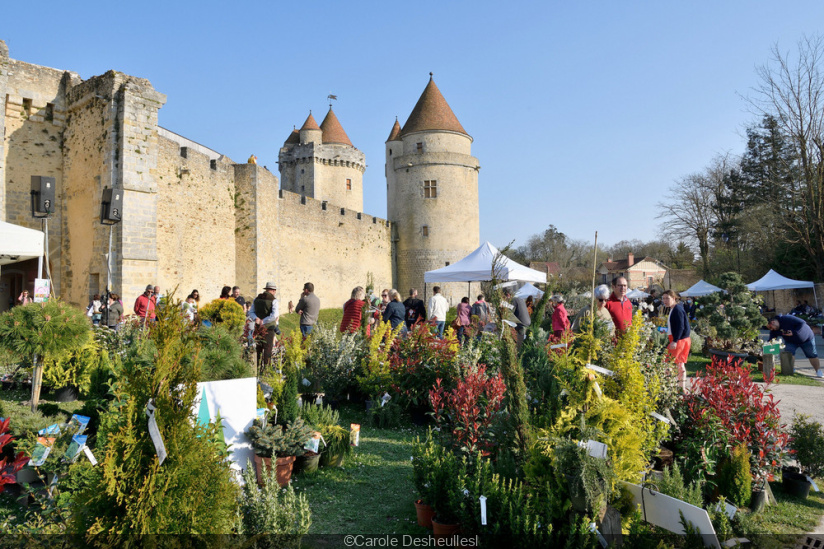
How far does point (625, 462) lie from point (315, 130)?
118 feet

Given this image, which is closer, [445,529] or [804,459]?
[445,529]

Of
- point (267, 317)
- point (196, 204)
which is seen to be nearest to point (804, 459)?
point (267, 317)

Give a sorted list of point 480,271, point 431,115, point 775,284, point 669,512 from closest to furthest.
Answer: point 669,512
point 480,271
point 775,284
point 431,115

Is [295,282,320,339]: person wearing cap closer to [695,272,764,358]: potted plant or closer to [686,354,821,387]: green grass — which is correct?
[686,354,821,387]: green grass

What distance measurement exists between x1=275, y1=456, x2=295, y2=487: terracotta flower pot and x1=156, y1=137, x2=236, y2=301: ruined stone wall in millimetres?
13429

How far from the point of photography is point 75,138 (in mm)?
13203

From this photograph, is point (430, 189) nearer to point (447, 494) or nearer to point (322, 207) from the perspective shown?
point (322, 207)

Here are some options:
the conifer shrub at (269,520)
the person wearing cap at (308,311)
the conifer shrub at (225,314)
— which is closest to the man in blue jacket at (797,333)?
the person wearing cap at (308,311)

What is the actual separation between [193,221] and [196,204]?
1.92 ft

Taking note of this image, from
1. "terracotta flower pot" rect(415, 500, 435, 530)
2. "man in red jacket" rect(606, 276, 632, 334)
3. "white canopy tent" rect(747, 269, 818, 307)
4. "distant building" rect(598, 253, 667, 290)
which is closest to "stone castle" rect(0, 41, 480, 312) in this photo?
"man in red jacket" rect(606, 276, 632, 334)

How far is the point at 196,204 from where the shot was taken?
17.3 meters

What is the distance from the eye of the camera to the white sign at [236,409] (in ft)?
11.6

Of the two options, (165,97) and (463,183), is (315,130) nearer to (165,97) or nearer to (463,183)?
(463,183)

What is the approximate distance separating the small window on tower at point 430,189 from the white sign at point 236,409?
89.8 ft
